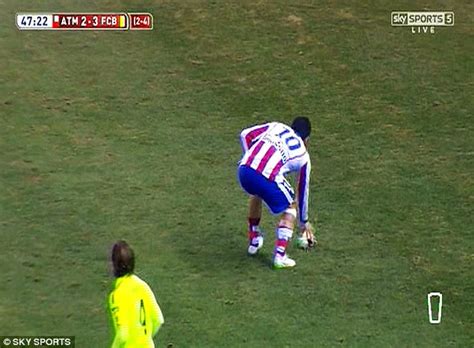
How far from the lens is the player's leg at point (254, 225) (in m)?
11.6

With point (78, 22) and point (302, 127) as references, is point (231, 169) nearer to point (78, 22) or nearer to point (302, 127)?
point (302, 127)

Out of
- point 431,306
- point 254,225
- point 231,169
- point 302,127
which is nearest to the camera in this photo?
point 431,306

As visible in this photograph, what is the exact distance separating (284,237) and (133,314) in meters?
3.18

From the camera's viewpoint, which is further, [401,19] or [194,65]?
[401,19]

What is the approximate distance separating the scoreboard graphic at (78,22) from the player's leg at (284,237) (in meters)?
6.76

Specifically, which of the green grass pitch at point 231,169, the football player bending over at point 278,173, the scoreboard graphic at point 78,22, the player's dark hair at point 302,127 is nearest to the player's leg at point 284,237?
the football player bending over at point 278,173

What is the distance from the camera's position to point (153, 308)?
8.48 meters

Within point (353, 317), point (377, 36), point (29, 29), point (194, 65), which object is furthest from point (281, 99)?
point (353, 317)

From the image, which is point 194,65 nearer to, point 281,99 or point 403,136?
point 281,99

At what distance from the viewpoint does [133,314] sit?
8422 millimetres

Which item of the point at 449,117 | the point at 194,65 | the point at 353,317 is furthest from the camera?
the point at 194,65

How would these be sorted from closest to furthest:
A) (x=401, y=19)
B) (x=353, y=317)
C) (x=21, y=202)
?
(x=353, y=317), (x=21, y=202), (x=401, y=19)

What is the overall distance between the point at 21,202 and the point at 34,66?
412 cm

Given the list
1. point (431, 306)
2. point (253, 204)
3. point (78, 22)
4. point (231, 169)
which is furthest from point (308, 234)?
point (78, 22)
